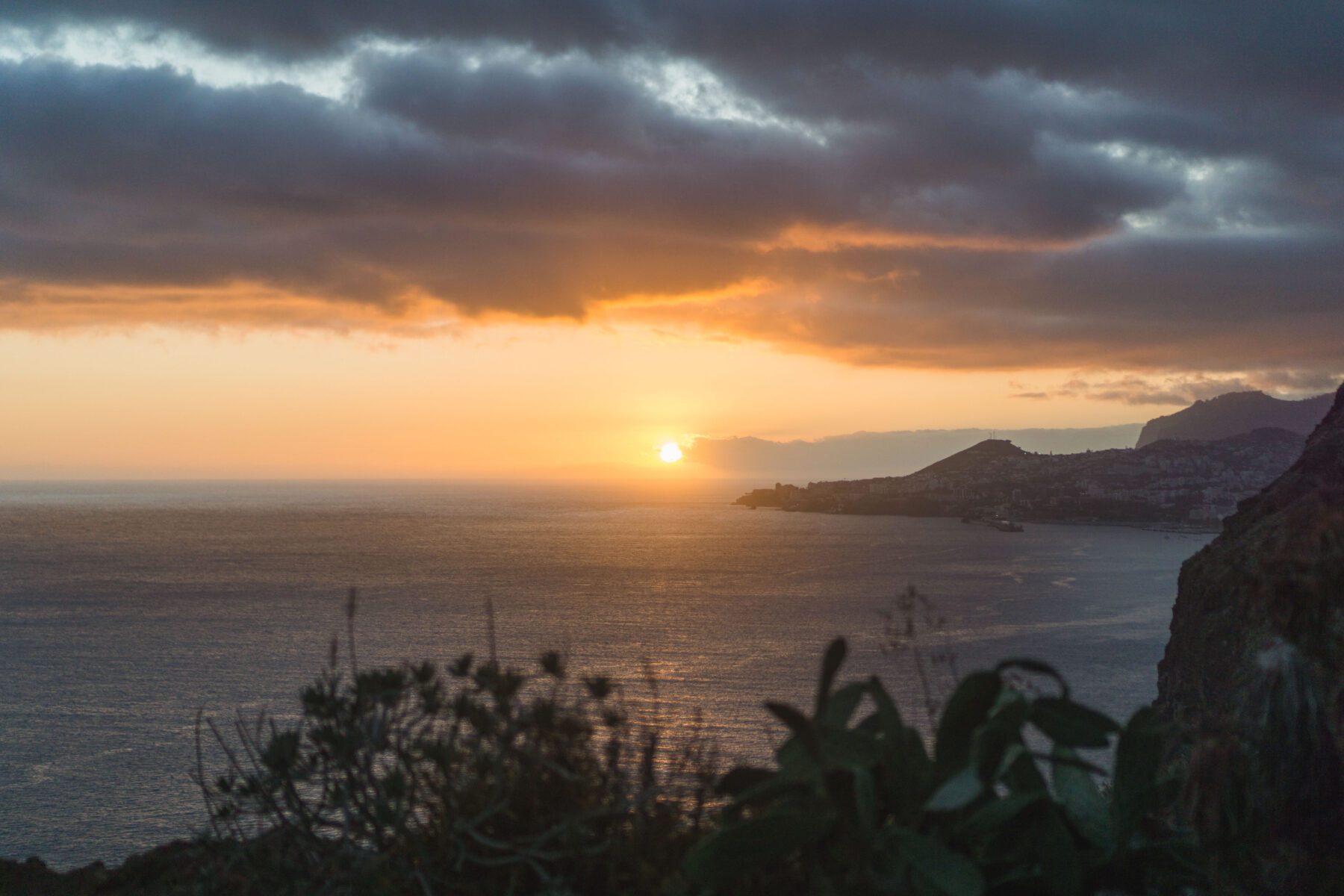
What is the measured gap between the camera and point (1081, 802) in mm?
3490

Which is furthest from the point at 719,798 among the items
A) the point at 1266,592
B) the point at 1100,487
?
the point at 1100,487

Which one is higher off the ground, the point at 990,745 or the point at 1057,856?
the point at 990,745

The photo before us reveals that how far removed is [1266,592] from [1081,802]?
929 mm

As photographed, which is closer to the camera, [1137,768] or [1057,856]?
[1057,856]

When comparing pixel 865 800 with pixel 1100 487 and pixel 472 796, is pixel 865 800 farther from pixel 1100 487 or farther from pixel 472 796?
pixel 1100 487

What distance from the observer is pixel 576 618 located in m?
62.7

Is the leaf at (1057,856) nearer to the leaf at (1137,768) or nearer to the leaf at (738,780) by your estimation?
the leaf at (1137,768)

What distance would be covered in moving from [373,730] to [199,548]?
12058 centimetres

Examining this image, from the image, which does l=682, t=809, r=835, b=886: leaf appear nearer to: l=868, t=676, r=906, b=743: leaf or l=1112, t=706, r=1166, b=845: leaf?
l=868, t=676, r=906, b=743: leaf

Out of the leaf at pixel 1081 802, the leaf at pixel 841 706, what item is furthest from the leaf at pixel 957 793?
the leaf at pixel 1081 802

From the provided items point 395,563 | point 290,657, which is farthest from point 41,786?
point 395,563

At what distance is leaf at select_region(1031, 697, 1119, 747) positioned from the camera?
337 centimetres

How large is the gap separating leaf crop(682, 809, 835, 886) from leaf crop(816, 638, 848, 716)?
15.9 inches

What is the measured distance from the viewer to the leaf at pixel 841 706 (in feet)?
11.1
